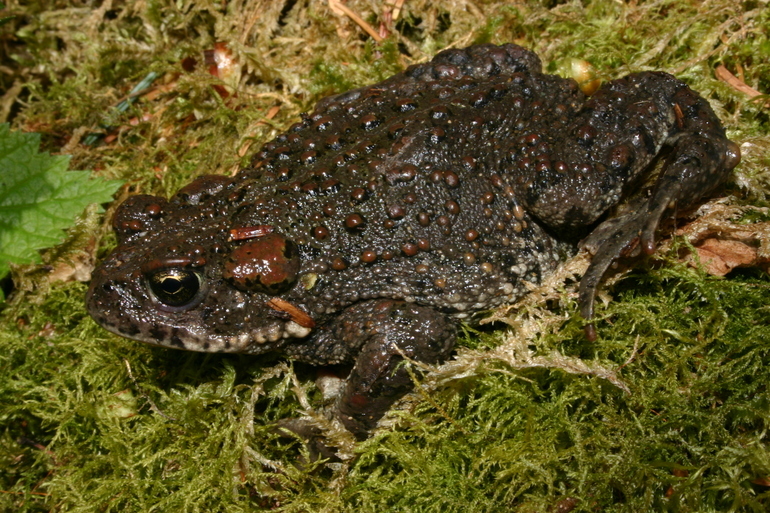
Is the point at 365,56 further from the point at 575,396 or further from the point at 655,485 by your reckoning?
the point at 655,485

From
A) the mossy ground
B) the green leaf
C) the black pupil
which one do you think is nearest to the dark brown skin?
the black pupil

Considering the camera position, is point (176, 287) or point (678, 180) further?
point (678, 180)

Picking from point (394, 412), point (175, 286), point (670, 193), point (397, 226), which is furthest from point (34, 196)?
point (670, 193)

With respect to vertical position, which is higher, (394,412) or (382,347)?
(382,347)

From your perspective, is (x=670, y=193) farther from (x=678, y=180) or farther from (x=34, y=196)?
(x=34, y=196)

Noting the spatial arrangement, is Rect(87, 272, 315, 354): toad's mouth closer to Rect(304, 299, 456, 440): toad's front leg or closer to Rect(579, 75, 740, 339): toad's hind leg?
Rect(304, 299, 456, 440): toad's front leg

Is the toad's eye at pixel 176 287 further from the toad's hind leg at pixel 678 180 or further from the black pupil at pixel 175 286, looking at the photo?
the toad's hind leg at pixel 678 180

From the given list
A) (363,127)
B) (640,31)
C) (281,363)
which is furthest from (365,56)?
(281,363)
